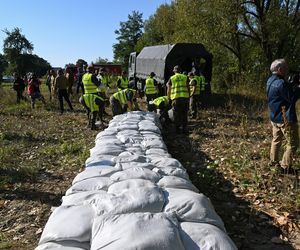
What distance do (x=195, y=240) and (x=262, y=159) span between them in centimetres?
424

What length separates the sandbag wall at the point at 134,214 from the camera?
3.00m

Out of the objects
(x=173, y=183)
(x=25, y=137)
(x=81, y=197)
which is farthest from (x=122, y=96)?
(x=81, y=197)

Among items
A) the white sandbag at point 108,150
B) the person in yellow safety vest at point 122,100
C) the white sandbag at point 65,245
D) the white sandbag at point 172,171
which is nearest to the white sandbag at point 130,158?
the white sandbag at point 108,150

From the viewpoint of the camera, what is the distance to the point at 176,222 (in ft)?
10.8

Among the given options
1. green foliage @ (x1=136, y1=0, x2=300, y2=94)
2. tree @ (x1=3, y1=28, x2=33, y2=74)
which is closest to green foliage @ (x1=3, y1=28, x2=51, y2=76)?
tree @ (x1=3, y1=28, x2=33, y2=74)

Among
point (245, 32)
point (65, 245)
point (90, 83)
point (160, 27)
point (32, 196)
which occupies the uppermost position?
point (160, 27)

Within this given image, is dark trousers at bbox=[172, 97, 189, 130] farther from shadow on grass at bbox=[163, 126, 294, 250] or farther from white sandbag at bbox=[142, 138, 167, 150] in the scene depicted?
white sandbag at bbox=[142, 138, 167, 150]

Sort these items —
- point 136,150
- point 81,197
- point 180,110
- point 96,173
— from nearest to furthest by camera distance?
point 81,197 → point 96,173 → point 136,150 → point 180,110

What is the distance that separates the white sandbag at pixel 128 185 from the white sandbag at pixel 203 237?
30.6 inches

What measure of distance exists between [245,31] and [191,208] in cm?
2109

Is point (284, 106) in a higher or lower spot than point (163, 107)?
higher

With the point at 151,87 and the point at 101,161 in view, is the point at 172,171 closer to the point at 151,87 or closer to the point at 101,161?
the point at 101,161

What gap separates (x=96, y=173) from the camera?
463cm

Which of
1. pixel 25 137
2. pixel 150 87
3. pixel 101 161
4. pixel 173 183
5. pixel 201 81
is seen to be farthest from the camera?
pixel 201 81
